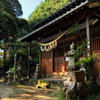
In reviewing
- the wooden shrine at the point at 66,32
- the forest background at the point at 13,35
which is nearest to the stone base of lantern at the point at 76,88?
the wooden shrine at the point at 66,32

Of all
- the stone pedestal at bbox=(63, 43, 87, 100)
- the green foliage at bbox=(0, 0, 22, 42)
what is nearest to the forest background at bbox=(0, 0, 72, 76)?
the green foliage at bbox=(0, 0, 22, 42)

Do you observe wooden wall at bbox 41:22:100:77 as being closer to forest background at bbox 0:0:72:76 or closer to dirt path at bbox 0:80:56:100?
dirt path at bbox 0:80:56:100

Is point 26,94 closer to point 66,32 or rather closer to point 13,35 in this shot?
point 66,32

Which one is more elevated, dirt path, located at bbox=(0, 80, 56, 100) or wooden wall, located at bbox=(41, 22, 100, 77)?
wooden wall, located at bbox=(41, 22, 100, 77)

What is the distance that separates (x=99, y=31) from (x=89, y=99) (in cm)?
473

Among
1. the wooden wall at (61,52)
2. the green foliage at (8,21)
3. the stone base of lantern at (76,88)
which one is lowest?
the stone base of lantern at (76,88)

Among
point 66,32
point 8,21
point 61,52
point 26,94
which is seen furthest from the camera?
point 8,21

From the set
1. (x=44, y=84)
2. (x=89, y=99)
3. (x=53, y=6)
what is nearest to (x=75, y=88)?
(x=89, y=99)

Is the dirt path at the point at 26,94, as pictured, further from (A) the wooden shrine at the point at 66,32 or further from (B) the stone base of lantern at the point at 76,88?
(A) the wooden shrine at the point at 66,32

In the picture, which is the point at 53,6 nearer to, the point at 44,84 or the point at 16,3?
the point at 16,3

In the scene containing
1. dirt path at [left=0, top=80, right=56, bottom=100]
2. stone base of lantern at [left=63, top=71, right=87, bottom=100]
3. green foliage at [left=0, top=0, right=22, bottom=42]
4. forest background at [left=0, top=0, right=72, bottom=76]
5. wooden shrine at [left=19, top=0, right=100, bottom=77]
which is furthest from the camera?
forest background at [left=0, top=0, right=72, bottom=76]

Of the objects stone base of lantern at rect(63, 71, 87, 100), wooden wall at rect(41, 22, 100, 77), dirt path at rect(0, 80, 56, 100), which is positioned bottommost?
dirt path at rect(0, 80, 56, 100)

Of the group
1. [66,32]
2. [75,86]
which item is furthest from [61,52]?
[75,86]

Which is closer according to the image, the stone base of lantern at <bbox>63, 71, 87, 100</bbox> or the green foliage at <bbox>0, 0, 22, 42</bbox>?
the stone base of lantern at <bbox>63, 71, 87, 100</bbox>
